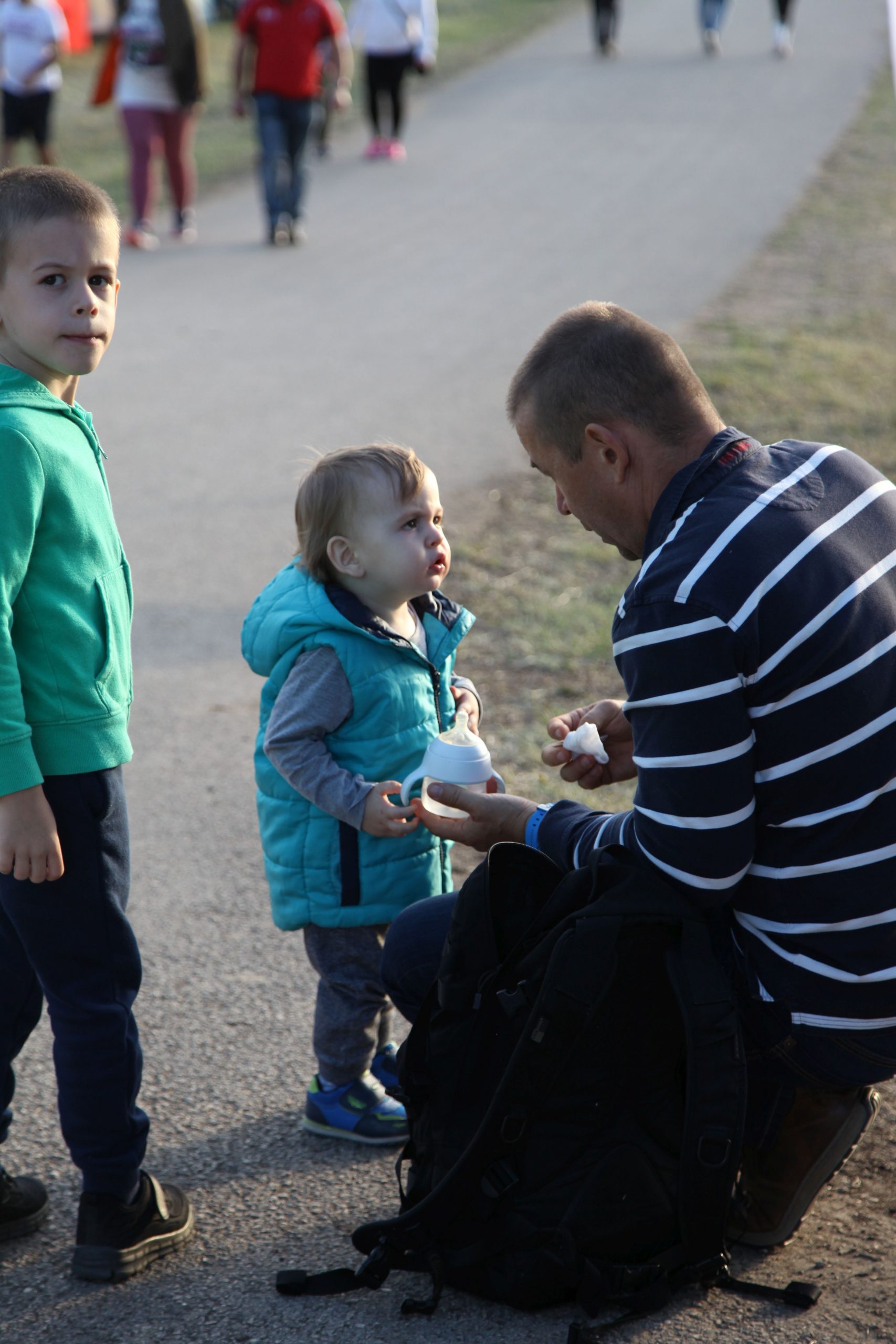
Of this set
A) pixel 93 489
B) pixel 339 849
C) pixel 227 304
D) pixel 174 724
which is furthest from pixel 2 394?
pixel 227 304

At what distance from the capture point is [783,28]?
67.6ft

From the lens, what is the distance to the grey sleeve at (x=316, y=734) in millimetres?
2592

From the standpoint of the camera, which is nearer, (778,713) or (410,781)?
(778,713)

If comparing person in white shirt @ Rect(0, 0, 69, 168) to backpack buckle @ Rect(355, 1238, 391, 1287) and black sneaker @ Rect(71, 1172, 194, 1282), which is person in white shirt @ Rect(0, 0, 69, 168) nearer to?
black sneaker @ Rect(71, 1172, 194, 1282)

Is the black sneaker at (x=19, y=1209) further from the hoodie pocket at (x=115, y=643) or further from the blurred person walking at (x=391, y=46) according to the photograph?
the blurred person walking at (x=391, y=46)

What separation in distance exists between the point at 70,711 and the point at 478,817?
75 cm

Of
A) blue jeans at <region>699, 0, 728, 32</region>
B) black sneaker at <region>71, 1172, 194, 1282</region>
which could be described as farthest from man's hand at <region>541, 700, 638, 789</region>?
blue jeans at <region>699, 0, 728, 32</region>

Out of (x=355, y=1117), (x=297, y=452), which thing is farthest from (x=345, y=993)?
(x=297, y=452)

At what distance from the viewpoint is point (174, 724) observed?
4641 mm

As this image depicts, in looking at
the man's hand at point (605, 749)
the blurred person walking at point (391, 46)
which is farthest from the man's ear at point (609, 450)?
the blurred person walking at point (391, 46)

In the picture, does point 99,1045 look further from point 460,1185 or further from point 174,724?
point 174,724

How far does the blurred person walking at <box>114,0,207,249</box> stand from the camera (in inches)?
419

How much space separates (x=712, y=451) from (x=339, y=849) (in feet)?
3.48

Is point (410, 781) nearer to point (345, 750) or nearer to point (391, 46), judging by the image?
point (345, 750)
